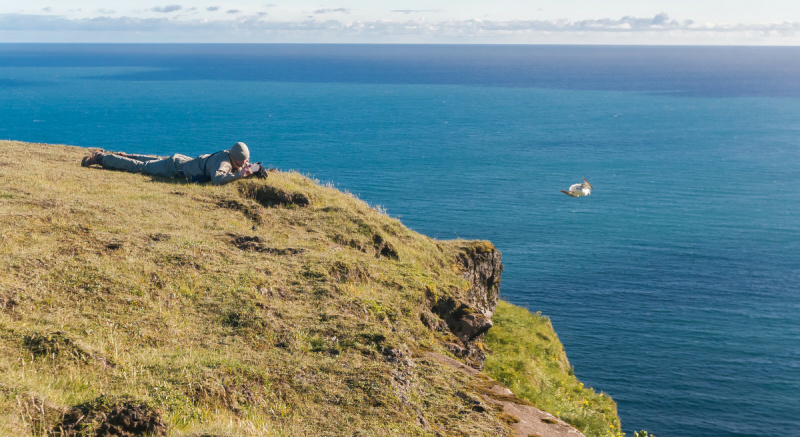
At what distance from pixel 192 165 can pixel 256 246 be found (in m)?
6.59

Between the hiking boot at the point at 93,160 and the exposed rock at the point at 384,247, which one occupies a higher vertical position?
the hiking boot at the point at 93,160

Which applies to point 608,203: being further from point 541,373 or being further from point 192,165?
point 192,165

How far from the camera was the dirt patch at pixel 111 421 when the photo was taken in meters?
6.48

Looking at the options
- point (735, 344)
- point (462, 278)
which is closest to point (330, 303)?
point (462, 278)

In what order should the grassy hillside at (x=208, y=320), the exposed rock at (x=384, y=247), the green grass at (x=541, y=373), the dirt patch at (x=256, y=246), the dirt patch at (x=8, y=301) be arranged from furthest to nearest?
the exposed rock at (x=384, y=247) → the green grass at (x=541, y=373) → the dirt patch at (x=256, y=246) → the dirt patch at (x=8, y=301) → the grassy hillside at (x=208, y=320)

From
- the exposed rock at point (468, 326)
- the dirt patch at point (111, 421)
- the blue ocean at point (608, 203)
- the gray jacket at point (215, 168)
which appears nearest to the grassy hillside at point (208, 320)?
the dirt patch at point (111, 421)

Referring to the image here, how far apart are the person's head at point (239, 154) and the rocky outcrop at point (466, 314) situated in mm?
7861

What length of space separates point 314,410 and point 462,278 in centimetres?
1235

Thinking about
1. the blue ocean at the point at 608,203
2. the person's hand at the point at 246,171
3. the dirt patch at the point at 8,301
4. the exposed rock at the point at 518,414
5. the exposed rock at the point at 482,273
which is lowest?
the blue ocean at the point at 608,203

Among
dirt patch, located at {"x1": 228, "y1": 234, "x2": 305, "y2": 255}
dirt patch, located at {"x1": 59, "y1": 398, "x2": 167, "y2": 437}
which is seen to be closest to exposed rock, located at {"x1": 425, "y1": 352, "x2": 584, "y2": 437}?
dirt patch, located at {"x1": 59, "y1": 398, "x2": 167, "y2": 437}

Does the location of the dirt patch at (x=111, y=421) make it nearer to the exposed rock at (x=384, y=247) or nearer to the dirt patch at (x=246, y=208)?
the dirt patch at (x=246, y=208)

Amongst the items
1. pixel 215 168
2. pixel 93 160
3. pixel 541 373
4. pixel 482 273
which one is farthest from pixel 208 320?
pixel 541 373

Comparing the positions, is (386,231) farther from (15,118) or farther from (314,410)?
(15,118)

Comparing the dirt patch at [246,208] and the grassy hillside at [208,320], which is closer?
the grassy hillside at [208,320]
